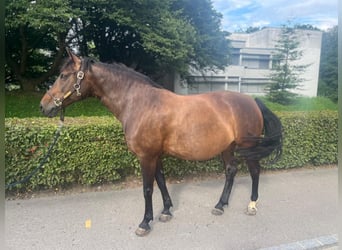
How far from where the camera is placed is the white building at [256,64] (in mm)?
25391

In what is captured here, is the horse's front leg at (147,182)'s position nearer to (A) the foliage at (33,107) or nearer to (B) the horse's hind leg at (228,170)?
(B) the horse's hind leg at (228,170)

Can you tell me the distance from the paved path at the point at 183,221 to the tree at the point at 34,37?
8.40 meters

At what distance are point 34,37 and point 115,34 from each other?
4202mm

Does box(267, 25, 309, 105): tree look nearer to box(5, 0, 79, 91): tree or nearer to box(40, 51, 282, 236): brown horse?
box(5, 0, 79, 91): tree

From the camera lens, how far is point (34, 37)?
552 inches

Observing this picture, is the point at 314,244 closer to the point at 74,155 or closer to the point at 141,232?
the point at 141,232

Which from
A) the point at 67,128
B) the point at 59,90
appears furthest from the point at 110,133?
the point at 59,90

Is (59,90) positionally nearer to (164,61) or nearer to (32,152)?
(32,152)

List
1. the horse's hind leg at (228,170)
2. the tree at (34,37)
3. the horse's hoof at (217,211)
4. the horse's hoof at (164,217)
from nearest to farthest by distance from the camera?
1. the horse's hoof at (164,217)
2. the horse's hoof at (217,211)
3. the horse's hind leg at (228,170)
4. the tree at (34,37)

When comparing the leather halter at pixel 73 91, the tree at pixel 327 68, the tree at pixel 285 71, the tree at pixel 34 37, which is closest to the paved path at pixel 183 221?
the leather halter at pixel 73 91

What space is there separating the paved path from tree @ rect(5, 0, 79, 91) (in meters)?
8.40

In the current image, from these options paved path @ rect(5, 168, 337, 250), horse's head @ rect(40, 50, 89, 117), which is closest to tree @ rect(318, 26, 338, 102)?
paved path @ rect(5, 168, 337, 250)

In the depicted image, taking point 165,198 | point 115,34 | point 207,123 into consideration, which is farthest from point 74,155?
point 115,34

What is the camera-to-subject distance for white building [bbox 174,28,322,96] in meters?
25.4
